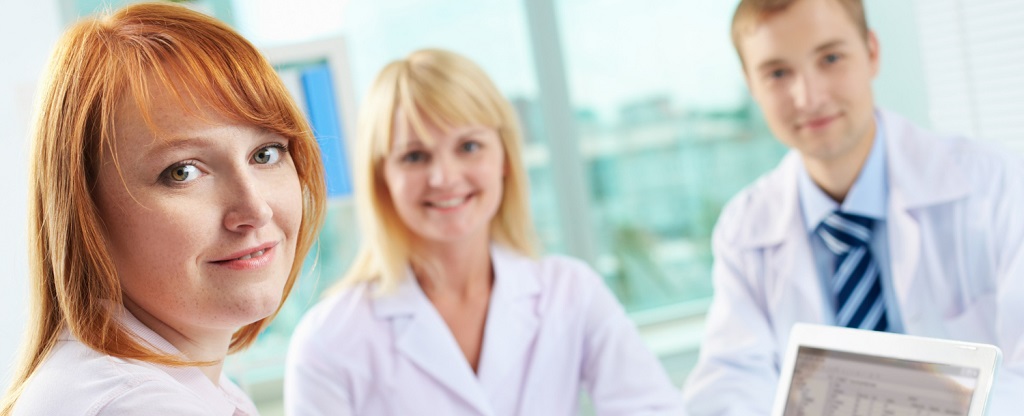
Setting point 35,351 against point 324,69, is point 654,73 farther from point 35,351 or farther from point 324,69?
point 35,351

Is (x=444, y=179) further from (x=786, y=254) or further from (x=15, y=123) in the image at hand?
(x=15, y=123)

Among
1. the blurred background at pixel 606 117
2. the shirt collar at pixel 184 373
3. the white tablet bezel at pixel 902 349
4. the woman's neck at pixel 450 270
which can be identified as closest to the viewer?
the shirt collar at pixel 184 373

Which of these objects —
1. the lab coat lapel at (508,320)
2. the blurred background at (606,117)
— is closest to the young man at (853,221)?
the lab coat lapel at (508,320)

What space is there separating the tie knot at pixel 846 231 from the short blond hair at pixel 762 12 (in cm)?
34

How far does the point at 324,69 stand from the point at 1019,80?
1698mm

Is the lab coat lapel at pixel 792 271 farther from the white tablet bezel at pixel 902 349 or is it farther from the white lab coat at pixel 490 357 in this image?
the white tablet bezel at pixel 902 349

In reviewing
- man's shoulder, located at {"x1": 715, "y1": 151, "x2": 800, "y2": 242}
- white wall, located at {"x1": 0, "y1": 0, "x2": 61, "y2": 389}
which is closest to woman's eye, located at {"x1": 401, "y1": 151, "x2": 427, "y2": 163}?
man's shoulder, located at {"x1": 715, "y1": 151, "x2": 800, "y2": 242}

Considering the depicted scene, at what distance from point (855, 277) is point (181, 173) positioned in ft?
4.11

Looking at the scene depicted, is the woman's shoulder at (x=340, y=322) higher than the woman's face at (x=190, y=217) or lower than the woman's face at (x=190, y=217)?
lower

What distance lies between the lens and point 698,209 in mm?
3561

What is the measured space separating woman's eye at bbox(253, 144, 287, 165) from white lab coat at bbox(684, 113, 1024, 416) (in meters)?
0.99

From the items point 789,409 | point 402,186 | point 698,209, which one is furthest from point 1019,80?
point 698,209

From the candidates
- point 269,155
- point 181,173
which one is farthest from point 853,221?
point 181,173

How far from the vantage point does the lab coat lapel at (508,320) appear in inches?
68.2
